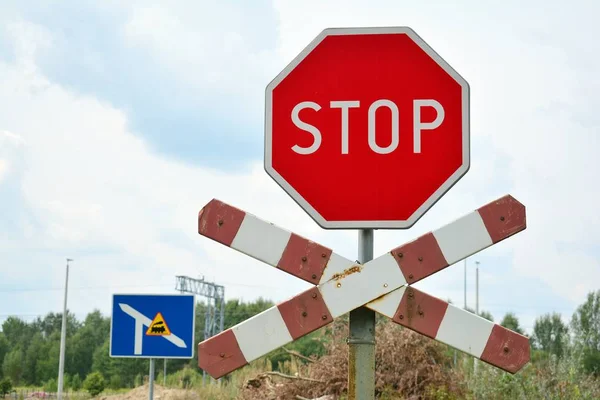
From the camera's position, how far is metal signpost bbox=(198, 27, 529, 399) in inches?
111

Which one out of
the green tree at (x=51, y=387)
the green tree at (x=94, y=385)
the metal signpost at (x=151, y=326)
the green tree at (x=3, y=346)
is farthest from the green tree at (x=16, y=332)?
the metal signpost at (x=151, y=326)

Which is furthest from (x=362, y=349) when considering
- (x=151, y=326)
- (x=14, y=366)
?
(x=14, y=366)

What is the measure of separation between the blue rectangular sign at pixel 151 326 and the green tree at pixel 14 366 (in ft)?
173

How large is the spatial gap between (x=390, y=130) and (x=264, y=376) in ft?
38.8

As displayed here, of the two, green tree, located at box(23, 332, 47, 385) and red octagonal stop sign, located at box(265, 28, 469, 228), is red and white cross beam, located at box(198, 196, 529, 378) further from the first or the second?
green tree, located at box(23, 332, 47, 385)

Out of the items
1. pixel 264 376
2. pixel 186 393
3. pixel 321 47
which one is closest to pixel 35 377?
pixel 186 393

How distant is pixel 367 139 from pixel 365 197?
0.67 feet

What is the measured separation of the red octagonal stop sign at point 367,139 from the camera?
3.00 m

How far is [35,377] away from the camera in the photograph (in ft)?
196

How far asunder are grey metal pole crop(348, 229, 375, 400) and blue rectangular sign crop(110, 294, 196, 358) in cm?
434

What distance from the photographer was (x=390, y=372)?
514 inches

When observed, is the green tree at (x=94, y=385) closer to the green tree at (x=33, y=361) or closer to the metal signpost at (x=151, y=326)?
the green tree at (x=33, y=361)

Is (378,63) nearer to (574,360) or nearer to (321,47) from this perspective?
(321,47)

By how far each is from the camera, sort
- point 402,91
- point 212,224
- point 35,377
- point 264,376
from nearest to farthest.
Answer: point 212,224, point 402,91, point 264,376, point 35,377
